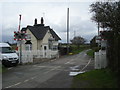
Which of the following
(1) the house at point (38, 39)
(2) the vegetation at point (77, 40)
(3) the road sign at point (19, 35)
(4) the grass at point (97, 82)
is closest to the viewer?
(4) the grass at point (97, 82)

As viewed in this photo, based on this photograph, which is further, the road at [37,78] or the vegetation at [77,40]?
the vegetation at [77,40]

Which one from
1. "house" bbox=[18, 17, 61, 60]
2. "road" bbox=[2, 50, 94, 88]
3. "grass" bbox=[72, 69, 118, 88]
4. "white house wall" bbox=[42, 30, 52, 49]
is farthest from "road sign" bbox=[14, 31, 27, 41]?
"white house wall" bbox=[42, 30, 52, 49]

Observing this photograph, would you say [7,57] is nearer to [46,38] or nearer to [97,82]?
[97,82]

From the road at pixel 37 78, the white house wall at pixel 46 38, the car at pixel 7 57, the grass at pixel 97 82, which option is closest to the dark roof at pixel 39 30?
the white house wall at pixel 46 38

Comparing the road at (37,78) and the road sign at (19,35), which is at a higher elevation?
the road sign at (19,35)

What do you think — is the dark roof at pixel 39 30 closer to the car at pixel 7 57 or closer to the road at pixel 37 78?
the car at pixel 7 57

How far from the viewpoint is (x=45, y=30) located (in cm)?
5012

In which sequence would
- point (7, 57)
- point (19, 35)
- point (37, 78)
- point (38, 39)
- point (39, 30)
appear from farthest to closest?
point (39, 30), point (38, 39), point (19, 35), point (7, 57), point (37, 78)

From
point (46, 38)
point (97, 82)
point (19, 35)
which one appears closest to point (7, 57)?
point (19, 35)

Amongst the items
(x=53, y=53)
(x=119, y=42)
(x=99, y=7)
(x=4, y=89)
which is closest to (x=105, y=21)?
(x=99, y=7)

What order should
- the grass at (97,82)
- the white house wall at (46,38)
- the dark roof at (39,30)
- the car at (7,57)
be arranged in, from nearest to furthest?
the grass at (97,82) < the car at (7,57) < the dark roof at (39,30) < the white house wall at (46,38)

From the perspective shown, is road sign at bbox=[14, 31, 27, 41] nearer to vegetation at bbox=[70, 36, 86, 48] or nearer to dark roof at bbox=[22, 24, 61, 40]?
dark roof at bbox=[22, 24, 61, 40]

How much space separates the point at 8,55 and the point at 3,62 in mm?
815

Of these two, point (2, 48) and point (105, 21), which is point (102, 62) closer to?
point (105, 21)
